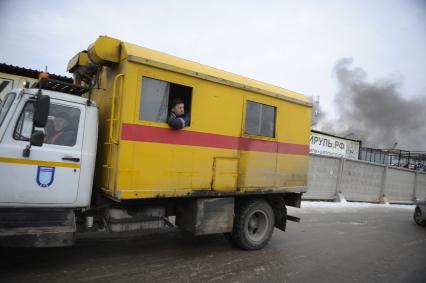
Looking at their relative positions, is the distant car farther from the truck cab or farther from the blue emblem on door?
the blue emblem on door

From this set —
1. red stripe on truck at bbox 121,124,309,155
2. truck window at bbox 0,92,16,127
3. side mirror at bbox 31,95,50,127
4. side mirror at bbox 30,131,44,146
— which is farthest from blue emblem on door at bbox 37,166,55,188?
red stripe on truck at bbox 121,124,309,155

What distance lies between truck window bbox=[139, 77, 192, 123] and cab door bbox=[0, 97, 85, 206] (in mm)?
879

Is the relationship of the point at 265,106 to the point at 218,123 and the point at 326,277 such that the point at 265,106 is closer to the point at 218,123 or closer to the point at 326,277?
the point at 218,123

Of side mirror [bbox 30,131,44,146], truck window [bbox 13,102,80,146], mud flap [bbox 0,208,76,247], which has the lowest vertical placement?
mud flap [bbox 0,208,76,247]

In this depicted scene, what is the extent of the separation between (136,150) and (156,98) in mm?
845

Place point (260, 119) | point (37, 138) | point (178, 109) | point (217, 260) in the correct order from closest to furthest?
point (37, 138)
point (178, 109)
point (217, 260)
point (260, 119)

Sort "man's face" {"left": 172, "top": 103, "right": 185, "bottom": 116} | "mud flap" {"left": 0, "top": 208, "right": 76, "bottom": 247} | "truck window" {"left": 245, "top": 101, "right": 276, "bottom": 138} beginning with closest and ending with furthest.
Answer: "mud flap" {"left": 0, "top": 208, "right": 76, "bottom": 247}, "man's face" {"left": 172, "top": 103, "right": 185, "bottom": 116}, "truck window" {"left": 245, "top": 101, "right": 276, "bottom": 138}

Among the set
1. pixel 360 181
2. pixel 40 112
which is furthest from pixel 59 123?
pixel 360 181

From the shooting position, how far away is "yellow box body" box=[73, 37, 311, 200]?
15.6 feet

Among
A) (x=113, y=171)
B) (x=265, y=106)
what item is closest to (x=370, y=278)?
(x=265, y=106)

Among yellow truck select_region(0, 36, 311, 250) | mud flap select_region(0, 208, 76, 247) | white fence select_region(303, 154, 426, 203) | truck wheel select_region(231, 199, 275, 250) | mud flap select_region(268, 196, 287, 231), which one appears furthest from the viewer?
white fence select_region(303, 154, 426, 203)

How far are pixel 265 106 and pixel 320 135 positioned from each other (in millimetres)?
14506

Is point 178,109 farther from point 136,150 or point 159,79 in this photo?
point 136,150

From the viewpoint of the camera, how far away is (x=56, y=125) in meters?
4.58
